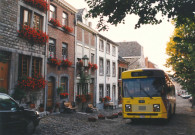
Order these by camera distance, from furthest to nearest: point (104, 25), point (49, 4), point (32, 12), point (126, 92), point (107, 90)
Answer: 1. point (107, 90)
2. point (49, 4)
3. point (32, 12)
4. point (126, 92)
5. point (104, 25)

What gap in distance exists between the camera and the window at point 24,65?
1355 cm

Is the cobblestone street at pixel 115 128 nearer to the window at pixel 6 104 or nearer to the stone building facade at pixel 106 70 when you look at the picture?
the window at pixel 6 104

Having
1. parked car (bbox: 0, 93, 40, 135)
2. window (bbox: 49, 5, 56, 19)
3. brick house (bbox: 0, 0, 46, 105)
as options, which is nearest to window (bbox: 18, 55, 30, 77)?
brick house (bbox: 0, 0, 46, 105)

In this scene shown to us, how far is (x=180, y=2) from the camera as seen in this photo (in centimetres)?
852

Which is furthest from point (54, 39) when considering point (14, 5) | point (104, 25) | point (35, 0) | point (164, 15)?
point (164, 15)

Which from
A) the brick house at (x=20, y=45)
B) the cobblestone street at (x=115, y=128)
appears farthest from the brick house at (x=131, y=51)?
the cobblestone street at (x=115, y=128)

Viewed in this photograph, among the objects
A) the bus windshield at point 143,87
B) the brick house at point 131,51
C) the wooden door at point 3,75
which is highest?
the brick house at point 131,51

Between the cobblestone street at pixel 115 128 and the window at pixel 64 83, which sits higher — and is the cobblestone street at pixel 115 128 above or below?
below

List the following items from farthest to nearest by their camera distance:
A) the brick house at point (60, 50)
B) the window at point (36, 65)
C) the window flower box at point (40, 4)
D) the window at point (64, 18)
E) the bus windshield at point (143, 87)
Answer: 1. the window at point (64, 18)
2. the brick house at point (60, 50)
3. the window at point (36, 65)
4. the window flower box at point (40, 4)
5. the bus windshield at point (143, 87)

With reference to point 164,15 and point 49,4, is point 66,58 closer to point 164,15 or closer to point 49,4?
point 49,4

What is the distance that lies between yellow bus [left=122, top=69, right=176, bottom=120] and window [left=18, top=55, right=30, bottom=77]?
647cm

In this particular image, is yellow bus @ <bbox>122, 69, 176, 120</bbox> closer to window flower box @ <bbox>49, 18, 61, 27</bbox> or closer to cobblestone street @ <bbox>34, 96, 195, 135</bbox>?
cobblestone street @ <bbox>34, 96, 195, 135</bbox>

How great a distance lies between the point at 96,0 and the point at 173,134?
258 inches

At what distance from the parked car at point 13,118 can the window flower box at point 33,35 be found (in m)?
6.59
